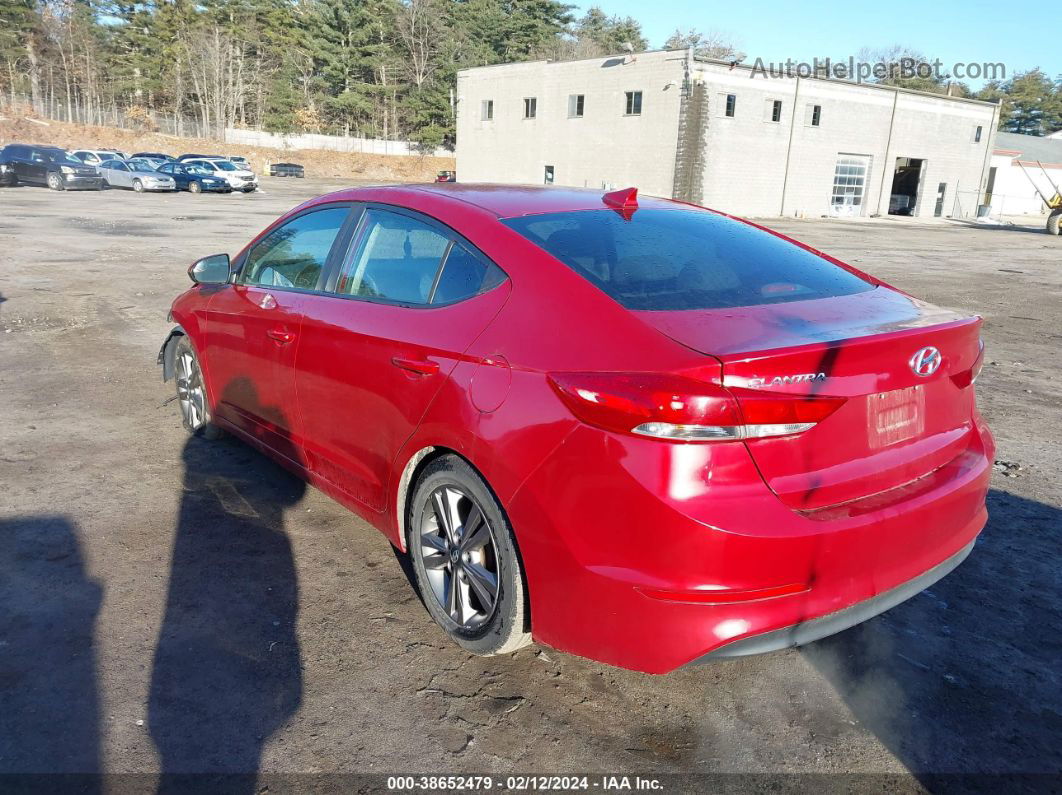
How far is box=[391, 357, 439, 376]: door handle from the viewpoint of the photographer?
289 cm

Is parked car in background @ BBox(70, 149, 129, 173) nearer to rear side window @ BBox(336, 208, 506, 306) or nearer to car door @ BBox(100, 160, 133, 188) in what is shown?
car door @ BBox(100, 160, 133, 188)

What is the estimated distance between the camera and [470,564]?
289cm

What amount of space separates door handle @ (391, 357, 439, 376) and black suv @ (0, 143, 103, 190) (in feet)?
126

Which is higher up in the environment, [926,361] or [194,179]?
[926,361]

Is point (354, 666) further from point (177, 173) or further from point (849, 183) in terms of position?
point (849, 183)

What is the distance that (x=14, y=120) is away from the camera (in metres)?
66.6

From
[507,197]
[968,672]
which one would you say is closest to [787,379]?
[968,672]

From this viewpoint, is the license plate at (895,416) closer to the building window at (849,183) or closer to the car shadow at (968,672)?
the car shadow at (968,672)

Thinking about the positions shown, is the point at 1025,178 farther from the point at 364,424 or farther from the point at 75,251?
the point at 364,424

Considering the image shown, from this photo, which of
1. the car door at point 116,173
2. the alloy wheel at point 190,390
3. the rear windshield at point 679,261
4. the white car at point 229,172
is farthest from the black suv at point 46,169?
the rear windshield at point 679,261

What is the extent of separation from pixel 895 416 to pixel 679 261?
96cm

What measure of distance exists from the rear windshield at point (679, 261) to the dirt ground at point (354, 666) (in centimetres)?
137

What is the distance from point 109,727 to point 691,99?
4026cm

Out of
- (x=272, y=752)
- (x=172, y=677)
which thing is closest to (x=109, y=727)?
(x=172, y=677)
